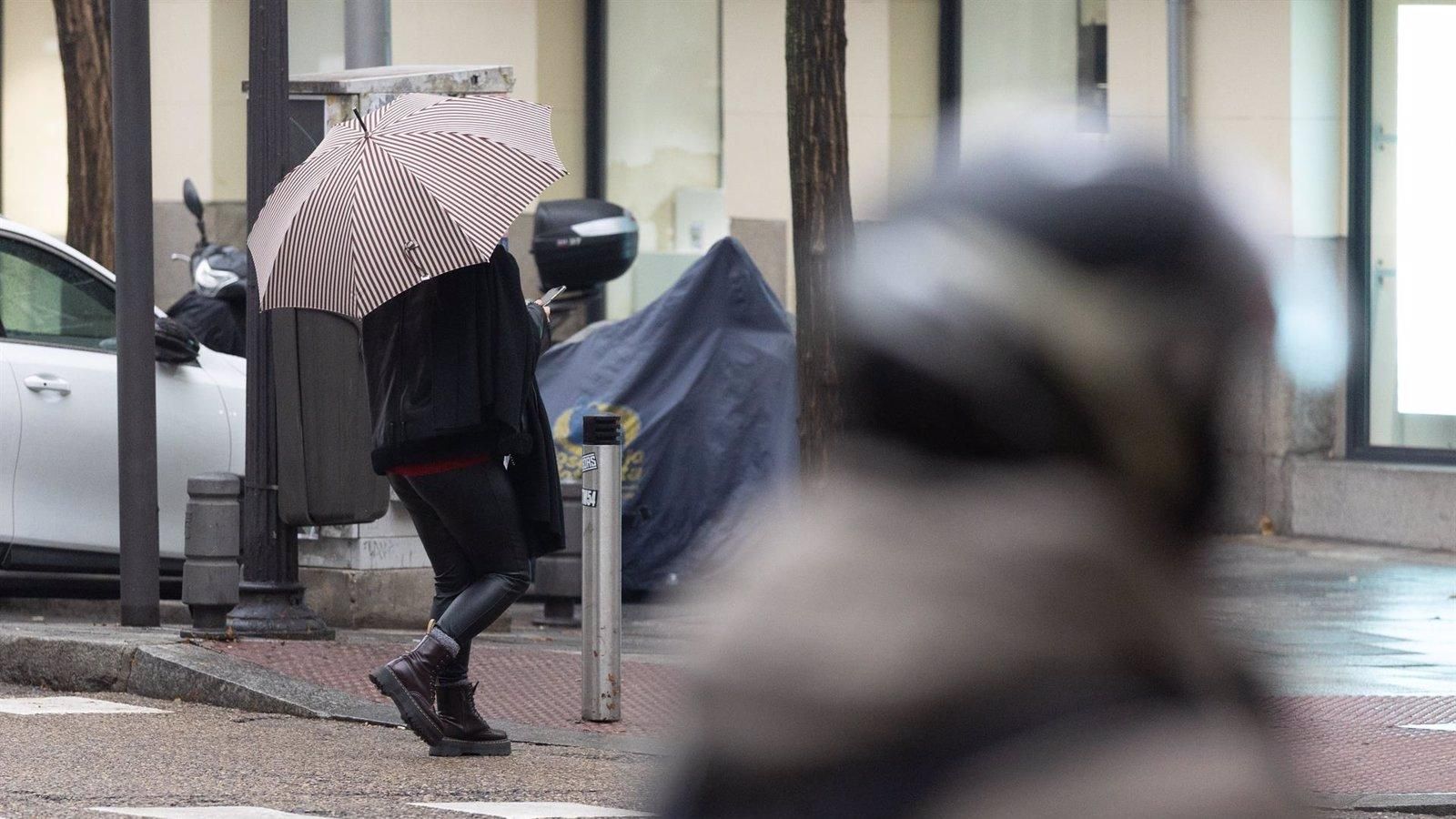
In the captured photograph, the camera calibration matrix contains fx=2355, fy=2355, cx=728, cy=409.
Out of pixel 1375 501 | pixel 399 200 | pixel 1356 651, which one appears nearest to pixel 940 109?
pixel 1375 501

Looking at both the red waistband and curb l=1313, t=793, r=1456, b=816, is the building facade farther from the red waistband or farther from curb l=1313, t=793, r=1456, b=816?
curb l=1313, t=793, r=1456, b=816

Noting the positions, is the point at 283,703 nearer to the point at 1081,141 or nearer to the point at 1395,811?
the point at 1395,811

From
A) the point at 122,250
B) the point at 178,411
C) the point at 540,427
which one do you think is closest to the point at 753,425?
the point at 178,411

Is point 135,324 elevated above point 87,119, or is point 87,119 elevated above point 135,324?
point 87,119

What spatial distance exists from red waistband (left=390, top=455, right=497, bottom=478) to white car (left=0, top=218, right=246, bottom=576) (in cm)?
396

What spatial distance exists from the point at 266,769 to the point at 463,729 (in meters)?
0.58

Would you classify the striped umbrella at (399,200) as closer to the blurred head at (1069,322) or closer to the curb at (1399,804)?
the curb at (1399,804)

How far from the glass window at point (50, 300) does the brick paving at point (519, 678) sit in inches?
84.9

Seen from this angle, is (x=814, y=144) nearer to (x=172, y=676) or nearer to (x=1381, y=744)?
(x=172, y=676)

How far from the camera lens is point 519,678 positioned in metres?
8.74

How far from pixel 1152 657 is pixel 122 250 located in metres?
8.61

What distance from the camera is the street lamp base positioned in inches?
359

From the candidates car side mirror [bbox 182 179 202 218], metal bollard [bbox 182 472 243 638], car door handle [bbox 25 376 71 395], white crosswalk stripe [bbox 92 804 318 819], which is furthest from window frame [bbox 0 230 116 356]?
white crosswalk stripe [bbox 92 804 318 819]

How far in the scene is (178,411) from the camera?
10477 millimetres
